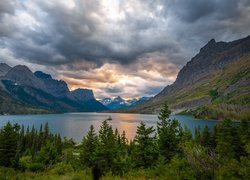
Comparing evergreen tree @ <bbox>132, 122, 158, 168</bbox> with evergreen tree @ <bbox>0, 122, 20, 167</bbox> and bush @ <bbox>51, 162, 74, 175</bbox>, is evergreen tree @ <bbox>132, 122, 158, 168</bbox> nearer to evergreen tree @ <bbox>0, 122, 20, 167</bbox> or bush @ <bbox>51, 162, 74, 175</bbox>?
bush @ <bbox>51, 162, 74, 175</bbox>

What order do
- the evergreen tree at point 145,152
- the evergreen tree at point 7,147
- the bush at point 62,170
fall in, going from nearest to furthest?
1. the bush at point 62,170
2. the evergreen tree at point 145,152
3. the evergreen tree at point 7,147

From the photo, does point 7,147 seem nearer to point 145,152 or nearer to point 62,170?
point 145,152

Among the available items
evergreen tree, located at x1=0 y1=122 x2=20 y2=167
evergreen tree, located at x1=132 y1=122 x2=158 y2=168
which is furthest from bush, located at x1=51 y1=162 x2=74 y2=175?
evergreen tree, located at x1=0 y1=122 x2=20 y2=167

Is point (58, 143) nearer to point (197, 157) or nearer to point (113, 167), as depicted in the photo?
point (113, 167)

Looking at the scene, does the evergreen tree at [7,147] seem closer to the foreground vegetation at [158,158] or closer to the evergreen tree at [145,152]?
the foreground vegetation at [158,158]

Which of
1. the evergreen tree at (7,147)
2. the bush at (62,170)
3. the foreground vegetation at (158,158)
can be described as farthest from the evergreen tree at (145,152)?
the evergreen tree at (7,147)

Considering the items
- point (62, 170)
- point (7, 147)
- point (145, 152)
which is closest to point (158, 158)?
point (145, 152)

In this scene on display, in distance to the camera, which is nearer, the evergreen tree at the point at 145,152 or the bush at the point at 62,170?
the bush at the point at 62,170

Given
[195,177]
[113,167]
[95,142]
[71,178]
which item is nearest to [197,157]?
[195,177]

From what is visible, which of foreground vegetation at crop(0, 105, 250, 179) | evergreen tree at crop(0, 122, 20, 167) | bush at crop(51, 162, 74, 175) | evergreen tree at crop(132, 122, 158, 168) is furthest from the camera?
evergreen tree at crop(0, 122, 20, 167)

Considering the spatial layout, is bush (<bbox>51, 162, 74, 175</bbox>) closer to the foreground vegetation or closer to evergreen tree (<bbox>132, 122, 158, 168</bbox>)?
the foreground vegetation

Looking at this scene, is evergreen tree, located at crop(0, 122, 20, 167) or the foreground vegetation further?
evergreen tree, located at crop(0, 122, 20, 167)

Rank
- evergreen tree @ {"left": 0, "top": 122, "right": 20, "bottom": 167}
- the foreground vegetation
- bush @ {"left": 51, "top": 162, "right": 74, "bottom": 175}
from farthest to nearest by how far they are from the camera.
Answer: evergreen tree @ {"left": 0, "top": 122, "right": 20, "bottom": 167} → bush @ {"left": 51, "top": 162, "right": 74, "bottom": 175} → the foreground vegetation

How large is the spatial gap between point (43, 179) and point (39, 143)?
134m
